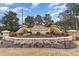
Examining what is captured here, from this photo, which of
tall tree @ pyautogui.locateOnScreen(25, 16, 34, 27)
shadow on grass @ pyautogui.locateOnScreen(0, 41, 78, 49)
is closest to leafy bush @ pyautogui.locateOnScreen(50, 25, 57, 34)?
shadow on grass @ pyautogui.locateOnScreen(0, 41, 78, 49)

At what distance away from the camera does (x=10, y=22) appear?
328 cm

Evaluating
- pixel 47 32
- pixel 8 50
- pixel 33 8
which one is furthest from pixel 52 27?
pixel 8 50

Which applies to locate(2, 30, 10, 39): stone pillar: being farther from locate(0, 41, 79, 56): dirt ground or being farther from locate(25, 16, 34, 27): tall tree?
locate(25, 16, 34, 27): tall tree

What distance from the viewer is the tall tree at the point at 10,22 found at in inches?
129

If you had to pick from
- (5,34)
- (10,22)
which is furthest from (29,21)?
(5,34)

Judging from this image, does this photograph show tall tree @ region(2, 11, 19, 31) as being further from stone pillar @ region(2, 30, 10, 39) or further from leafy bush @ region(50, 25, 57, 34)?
leafy bush @ region(50, 25, 57, 34)

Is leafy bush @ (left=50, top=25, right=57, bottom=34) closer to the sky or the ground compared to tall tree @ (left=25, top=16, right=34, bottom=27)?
closer to the ground

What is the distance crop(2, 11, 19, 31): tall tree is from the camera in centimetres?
327

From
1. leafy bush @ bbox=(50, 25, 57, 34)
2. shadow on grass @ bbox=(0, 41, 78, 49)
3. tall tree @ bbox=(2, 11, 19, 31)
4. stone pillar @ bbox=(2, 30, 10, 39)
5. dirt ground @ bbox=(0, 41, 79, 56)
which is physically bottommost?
dirt ground @ bbox=(0, 41, 79, 56)

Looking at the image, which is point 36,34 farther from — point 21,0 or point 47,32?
point 21,0

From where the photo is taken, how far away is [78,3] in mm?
3262

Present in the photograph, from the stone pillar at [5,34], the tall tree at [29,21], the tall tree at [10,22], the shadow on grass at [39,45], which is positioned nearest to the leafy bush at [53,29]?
the shadow on grass at [39,45]

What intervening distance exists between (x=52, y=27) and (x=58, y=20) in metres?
0.12

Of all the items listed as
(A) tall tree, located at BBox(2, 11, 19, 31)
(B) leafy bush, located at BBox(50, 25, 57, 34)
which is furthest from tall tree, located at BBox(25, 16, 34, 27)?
(B) leafy bush, located at BBox(50, 25, 57, 34)
